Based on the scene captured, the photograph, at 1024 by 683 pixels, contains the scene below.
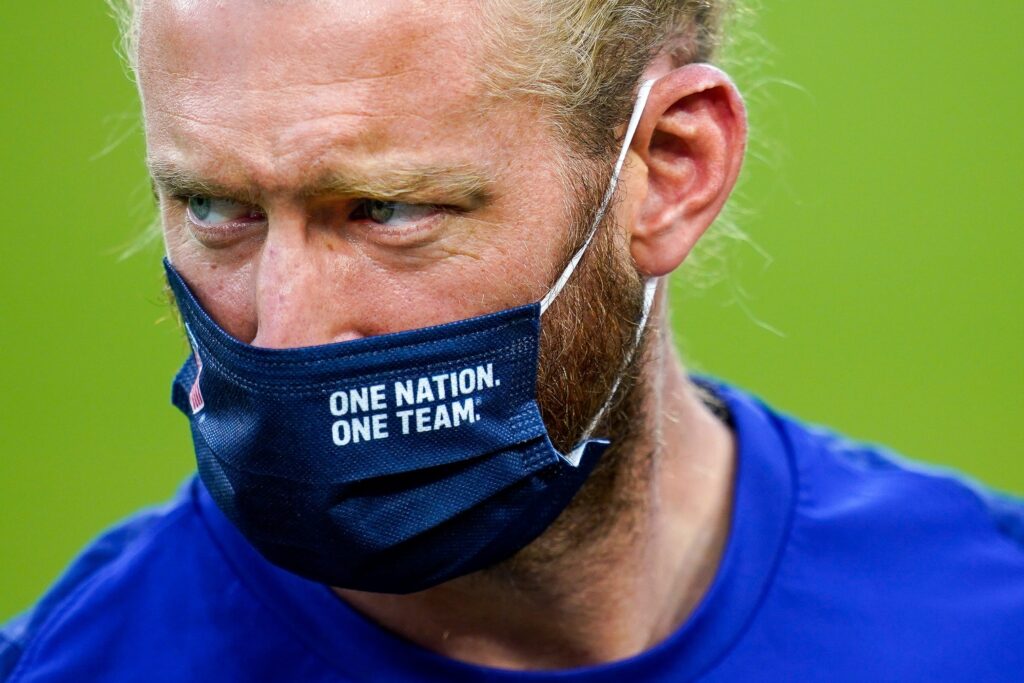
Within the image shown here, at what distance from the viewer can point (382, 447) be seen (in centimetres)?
217

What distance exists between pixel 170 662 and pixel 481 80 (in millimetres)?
1200

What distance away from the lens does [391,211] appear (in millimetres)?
2213

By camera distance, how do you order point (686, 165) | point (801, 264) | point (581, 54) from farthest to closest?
point (801, 264) → point (686, 165) → point (581, 54)

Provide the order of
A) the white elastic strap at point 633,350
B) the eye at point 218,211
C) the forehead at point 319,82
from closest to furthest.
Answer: the forehead at point 319,82, the eye at point 218,211, the white elastic strap at point 633,350

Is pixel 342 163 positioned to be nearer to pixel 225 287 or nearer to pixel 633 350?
pixel 225 287

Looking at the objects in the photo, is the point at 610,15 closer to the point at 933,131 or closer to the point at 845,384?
the point at 845,384

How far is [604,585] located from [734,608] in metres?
0.25

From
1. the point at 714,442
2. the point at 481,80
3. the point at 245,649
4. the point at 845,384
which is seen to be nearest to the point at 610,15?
the point at 481,80

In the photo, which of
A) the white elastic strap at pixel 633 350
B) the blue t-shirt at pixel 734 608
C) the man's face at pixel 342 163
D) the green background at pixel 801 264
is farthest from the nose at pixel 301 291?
the green background at pixel 801 264

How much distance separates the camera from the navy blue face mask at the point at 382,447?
2139mm

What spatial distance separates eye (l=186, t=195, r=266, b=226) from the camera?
7.42 ft

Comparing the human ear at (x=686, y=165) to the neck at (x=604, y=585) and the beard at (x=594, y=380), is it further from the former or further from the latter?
the neck at (x=604, y=585)

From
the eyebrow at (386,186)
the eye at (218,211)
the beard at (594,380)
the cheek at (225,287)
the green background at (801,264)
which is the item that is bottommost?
the green background at (801,264)

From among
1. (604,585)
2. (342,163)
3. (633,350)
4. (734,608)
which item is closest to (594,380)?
(633,350)
